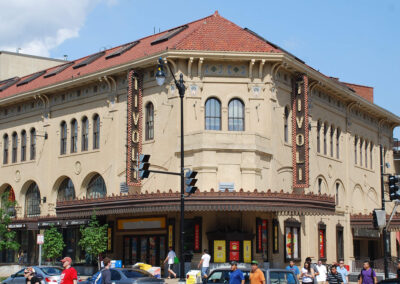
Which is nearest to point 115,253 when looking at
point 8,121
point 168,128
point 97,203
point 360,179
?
point 97,203

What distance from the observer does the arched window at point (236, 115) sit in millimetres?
37812

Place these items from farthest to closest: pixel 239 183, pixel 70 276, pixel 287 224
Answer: pixel 287 224
pixel 239 183
pixel 70 276

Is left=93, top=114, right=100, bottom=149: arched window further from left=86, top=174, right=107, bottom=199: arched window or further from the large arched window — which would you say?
the large arched window

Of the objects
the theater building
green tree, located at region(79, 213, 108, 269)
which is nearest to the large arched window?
the theater building

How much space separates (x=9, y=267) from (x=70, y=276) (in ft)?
106

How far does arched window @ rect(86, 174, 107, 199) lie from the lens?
4229 cm

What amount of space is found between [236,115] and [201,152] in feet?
10.3

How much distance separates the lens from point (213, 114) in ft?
124

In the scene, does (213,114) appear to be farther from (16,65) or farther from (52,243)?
(16,65)

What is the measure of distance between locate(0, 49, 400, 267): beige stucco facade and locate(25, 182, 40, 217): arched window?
0.36 metres

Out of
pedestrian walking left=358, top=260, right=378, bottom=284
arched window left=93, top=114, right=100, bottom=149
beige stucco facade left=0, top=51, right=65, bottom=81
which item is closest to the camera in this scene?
pedestrian walking left=358, top=260, right=378, bottom=284

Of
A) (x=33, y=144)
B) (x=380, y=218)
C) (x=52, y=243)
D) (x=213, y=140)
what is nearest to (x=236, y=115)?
(x=213, y=140)

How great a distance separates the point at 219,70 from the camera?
38.1 metres

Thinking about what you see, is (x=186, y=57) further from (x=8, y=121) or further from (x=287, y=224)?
(x=8, y=121)
